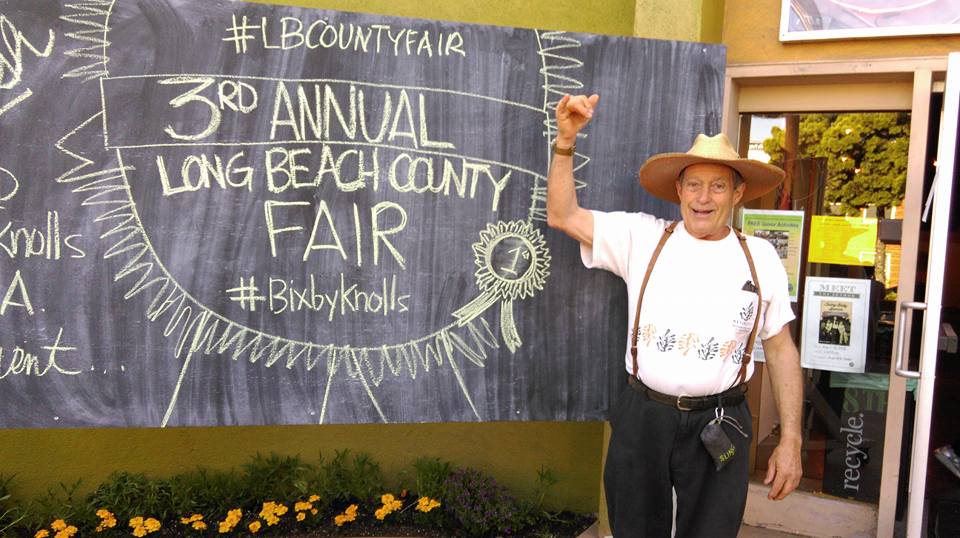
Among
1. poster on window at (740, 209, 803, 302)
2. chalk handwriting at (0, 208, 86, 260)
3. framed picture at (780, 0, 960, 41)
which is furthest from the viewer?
poster on window at (740, 209, 803, 302)

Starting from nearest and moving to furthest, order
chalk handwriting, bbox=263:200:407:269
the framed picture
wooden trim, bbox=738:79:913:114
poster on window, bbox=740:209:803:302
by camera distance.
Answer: chalk handwriting, bbox=263:200:407:269 → the framed picture → wooden trim, bbox=738:79:913:114 → poster on window, bbox=740:209:803:302

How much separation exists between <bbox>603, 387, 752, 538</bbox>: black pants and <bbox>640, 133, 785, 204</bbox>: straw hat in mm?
809

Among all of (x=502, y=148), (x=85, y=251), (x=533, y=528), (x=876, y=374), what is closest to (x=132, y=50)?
(x=85, y=251)

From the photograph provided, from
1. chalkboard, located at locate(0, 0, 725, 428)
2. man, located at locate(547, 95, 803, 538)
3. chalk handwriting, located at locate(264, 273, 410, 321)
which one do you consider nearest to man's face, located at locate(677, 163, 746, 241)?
man, located at locate(547, 95, 803, 538)

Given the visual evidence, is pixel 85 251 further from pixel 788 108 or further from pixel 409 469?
pixel 788 108

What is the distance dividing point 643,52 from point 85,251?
88.9 inches

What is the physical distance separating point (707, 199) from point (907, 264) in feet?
5.18

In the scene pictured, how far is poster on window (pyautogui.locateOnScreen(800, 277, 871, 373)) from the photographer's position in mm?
3658

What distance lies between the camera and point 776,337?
264 cm

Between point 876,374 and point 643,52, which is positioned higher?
point 643,52

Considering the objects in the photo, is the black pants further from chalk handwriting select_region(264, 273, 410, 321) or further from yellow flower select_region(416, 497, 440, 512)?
yellow flower select_region(416, 497, 440, 512)

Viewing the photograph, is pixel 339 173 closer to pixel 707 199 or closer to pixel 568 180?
pixel 568 180

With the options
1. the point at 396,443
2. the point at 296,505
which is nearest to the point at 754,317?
the point at 396,443

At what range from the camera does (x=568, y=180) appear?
2.57 meters
